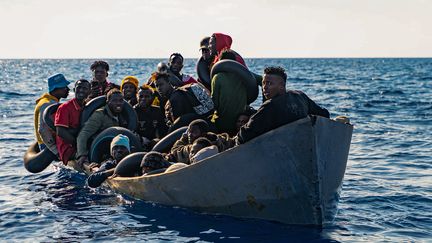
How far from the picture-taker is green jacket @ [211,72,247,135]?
10375 millimetres

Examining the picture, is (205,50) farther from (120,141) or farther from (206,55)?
(120,141)

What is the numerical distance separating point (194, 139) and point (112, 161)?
1787mm

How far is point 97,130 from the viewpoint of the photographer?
1141cm

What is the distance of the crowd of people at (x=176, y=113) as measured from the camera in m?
7.86

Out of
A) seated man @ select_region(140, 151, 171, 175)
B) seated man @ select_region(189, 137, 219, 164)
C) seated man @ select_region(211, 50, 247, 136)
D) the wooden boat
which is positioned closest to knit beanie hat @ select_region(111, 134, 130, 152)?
seated man @ select_region(140, 151, 171, 175)

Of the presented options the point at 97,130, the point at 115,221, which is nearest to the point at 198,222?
the point at 115,221

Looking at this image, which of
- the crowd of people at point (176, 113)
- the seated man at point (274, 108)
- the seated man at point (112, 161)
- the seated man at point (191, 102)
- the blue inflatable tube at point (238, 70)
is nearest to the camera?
the seated man at point (274, 108)

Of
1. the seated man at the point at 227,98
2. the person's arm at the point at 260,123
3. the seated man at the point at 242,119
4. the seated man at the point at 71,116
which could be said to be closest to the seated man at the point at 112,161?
the seated man at the point at 71,116

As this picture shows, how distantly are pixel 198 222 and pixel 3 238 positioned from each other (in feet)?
8.23

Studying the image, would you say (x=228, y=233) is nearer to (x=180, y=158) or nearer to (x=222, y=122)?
(x=180, y=158)

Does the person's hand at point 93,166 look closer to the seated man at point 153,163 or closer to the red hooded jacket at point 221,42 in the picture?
the seated man at point 153,163

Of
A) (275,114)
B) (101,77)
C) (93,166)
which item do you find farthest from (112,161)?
(275,114)

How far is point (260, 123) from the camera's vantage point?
7.80m

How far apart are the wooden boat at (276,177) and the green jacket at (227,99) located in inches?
92.2
